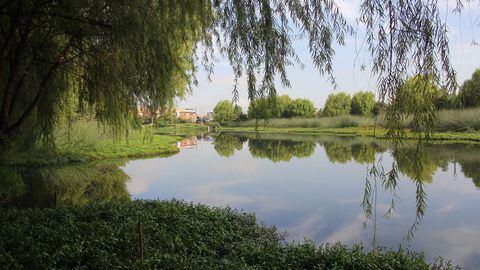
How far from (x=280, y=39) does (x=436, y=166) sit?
12498 millimetres

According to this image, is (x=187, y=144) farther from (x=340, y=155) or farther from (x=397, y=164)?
(x=397, y=164)

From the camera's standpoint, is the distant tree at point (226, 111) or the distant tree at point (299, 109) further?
the distant tree at point (299, 109)

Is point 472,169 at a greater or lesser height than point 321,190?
greater

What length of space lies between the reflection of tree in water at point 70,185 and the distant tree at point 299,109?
24.1m

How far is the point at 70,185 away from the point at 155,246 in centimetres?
783

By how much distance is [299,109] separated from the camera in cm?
3981

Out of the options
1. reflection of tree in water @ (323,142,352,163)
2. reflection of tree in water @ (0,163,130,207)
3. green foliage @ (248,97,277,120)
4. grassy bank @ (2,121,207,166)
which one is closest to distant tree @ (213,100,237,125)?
green foliage @ (248,97,277,120)

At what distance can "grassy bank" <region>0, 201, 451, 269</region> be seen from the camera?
404cm

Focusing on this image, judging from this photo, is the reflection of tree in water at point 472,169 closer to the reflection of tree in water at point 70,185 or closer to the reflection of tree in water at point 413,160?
the reflection of tree in water at point 70,185

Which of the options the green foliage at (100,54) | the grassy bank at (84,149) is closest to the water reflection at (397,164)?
the green foliage at (100,54)

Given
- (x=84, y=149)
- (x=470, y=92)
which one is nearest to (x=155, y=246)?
(x=470, y=92)

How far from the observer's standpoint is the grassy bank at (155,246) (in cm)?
404

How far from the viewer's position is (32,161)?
15.5 m

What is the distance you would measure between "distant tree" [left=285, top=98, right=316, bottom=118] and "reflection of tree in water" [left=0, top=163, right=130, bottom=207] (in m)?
24.1
